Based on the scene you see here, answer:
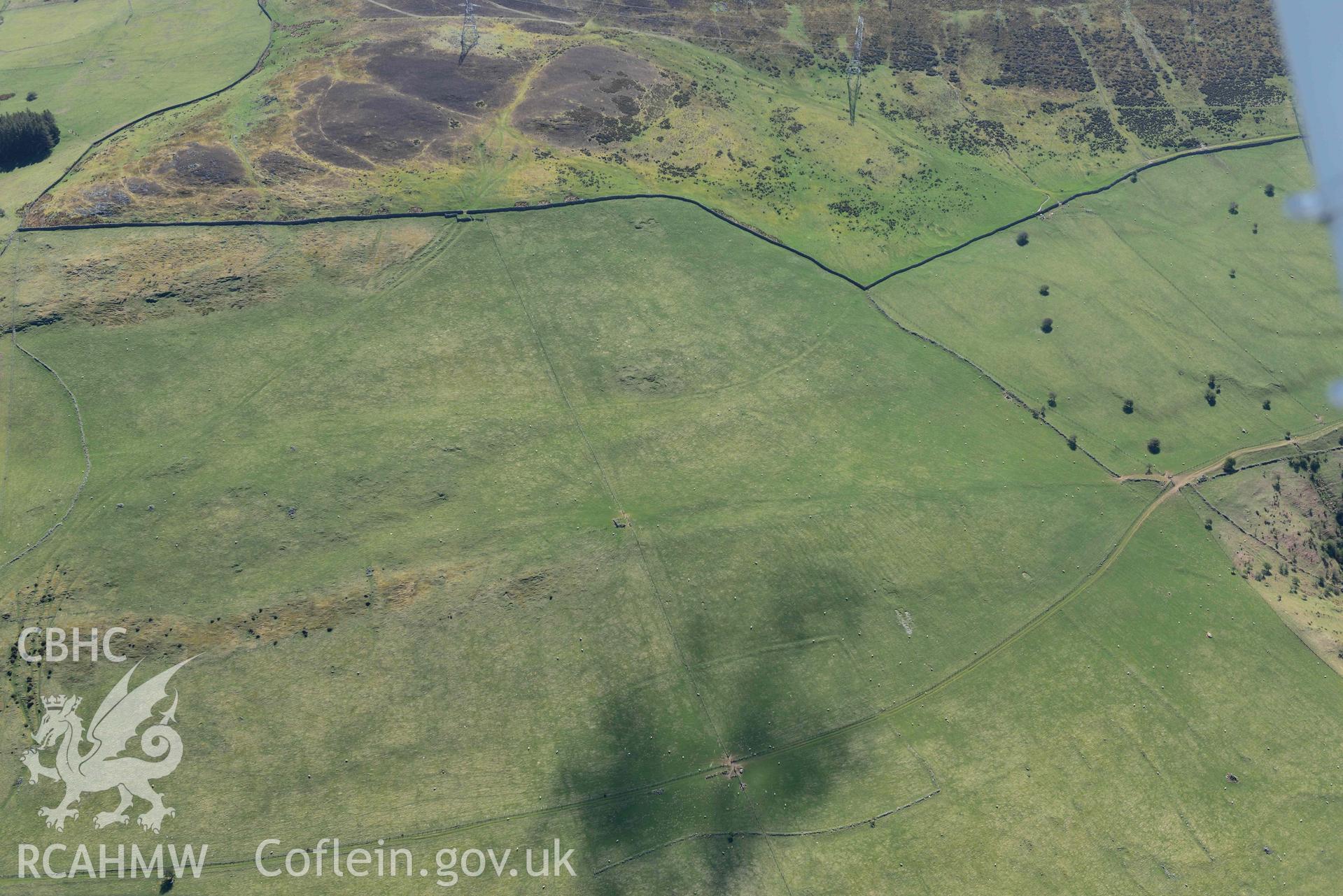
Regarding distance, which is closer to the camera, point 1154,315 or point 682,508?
point 682,508

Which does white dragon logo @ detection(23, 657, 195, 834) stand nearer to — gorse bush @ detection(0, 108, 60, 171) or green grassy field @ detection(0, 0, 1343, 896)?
green grassy field @ detection(0, 0, 1343, 896)

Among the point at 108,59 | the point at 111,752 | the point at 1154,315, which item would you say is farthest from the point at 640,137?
the point at 111,752

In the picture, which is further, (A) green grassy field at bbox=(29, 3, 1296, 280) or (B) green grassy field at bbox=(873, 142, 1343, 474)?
(A) green grassy field at bbox=(29, 3, 1296, 280)

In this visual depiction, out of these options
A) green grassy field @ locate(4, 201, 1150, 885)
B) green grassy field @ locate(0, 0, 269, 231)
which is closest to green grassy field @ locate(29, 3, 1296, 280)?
green grassy field @ locate(0, 0, 269, 231)

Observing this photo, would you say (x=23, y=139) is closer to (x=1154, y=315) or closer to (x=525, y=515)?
(x=525, y=515)

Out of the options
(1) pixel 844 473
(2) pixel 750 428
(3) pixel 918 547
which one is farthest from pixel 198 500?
(3) pixel 918 547

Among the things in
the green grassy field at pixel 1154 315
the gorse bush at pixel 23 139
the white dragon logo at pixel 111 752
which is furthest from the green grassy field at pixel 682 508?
the gorse bush at pixel 23 139
